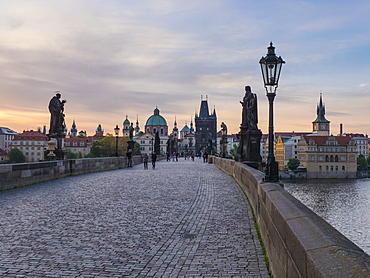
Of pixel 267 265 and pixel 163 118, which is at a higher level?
pixel 163 118

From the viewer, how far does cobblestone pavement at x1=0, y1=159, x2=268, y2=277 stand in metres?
5.02

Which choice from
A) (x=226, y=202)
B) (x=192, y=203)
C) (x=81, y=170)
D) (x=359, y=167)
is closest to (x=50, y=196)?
(x=192, y=203)

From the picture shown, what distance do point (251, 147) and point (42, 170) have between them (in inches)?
429

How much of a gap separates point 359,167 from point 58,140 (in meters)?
126

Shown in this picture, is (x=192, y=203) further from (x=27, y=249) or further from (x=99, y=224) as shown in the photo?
(x=27, y=249)

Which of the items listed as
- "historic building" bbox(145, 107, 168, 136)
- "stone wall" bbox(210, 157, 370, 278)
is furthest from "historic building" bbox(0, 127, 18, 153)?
"stone wall" bbox(210, 157, 370, 278)

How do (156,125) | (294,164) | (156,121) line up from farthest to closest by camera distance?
(156,121), (156,125), (294,164)

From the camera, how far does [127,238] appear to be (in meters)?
6.57

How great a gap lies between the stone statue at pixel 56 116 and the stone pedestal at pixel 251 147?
9.98m

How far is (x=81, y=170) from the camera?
2220 centimetres

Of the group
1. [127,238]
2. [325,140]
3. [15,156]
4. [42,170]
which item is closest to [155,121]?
[15,156]

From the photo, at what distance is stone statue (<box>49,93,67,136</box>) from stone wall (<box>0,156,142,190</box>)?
2175 millimetres

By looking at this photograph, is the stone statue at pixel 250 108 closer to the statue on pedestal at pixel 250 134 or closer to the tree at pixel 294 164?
the statue on pedestal at pixel 250 134

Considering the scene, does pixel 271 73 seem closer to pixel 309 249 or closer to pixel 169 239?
pixel 169 239
